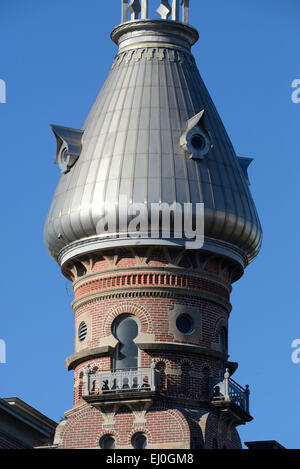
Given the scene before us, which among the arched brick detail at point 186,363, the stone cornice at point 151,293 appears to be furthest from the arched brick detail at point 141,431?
the stone cornice at point 151,293

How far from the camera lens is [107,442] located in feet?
246

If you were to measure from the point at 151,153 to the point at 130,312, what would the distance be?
679cm

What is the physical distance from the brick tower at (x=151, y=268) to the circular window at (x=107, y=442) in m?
0.04

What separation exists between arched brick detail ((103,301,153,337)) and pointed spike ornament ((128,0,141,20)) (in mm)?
13569

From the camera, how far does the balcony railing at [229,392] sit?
247 feet

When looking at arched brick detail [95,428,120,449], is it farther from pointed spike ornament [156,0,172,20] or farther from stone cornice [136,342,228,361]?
pointed spike ornament [156,0,172,20]

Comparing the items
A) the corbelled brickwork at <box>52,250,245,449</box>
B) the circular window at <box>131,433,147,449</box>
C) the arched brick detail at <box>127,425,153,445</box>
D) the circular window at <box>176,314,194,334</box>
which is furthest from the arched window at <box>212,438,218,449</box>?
the circular window at <box>176,314,194,334</box>

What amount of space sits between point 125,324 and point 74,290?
3863mm

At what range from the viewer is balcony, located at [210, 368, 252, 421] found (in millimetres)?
75125

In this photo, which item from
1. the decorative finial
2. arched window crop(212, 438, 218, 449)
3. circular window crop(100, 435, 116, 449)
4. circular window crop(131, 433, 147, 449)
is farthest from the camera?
the decorative finial

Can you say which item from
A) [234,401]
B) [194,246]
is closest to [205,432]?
[234,401]

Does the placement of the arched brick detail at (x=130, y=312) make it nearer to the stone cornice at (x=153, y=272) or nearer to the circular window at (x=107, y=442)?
the stone cornice at (x=153, y=272)

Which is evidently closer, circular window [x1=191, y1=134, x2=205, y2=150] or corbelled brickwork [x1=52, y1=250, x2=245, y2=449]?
corbelled brickwork [x1=52, y1=250, x2=245, y2=449]
